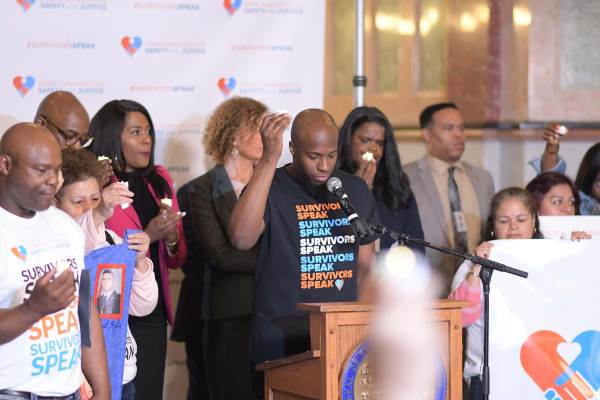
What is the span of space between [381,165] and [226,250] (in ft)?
3.58

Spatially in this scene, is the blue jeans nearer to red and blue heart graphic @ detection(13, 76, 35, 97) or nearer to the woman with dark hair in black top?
the woman with dark hair in black top

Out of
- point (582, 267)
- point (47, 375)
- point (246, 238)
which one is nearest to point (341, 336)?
point (246, 238)

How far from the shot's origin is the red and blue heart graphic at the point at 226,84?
6.33 meters

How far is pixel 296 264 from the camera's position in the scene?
433 cm

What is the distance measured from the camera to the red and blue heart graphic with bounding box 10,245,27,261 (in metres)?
3.25

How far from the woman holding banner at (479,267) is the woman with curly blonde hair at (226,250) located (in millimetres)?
1188

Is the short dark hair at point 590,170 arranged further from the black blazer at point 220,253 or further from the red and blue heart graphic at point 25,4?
the red and blue heart graphic at point 25,4

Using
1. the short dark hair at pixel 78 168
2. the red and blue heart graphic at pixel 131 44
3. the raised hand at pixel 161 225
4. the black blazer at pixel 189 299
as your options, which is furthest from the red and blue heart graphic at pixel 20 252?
the red and blue heart graphic at pixel 131 44

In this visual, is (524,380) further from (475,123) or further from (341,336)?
(475,123)

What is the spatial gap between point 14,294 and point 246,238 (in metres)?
1.27

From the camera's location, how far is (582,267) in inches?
188

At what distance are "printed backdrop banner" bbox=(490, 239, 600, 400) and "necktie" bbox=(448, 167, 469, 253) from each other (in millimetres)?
1587

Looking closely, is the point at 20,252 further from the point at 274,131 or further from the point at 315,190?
the point at 315,190

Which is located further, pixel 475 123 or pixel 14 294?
pixel 475 123
